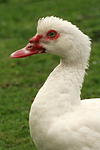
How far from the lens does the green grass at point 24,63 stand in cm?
493

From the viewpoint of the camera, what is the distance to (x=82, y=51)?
316cm

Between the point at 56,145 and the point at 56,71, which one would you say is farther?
the point at 56,71

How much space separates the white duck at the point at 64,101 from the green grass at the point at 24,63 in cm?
144

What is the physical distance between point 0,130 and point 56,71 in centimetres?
205

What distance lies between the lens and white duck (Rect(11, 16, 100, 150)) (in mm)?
2986

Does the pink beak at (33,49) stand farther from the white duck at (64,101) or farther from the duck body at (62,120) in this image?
the duck body at (62,120)

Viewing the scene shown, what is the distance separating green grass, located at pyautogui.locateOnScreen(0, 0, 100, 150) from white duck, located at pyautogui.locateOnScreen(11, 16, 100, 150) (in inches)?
56.8

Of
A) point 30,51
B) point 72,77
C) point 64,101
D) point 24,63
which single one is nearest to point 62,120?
point 64,101

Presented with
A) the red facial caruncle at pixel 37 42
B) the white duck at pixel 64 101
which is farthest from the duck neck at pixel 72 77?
the red facial caruncle at pixel 37 42

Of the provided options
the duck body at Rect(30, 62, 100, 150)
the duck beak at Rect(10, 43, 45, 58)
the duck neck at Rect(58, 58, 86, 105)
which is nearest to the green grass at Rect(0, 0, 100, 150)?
the duck body at Rect(30, 62, 100, 150)

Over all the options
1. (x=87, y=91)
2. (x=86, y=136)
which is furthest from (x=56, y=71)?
(x=87, y=91)

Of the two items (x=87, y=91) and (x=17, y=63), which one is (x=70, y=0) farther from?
(x=87, y=91)

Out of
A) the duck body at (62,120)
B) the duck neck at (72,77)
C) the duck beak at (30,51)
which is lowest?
the duck body at (62,120)

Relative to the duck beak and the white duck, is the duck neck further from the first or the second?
the duck beak
